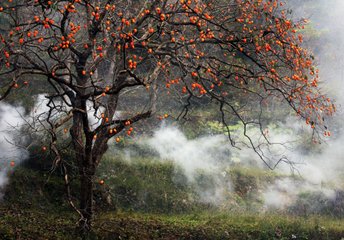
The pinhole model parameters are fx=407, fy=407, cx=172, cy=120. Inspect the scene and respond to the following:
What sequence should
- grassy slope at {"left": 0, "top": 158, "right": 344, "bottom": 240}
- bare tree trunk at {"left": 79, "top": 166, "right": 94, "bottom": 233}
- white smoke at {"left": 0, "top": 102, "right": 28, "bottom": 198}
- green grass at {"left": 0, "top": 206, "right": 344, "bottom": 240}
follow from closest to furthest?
bare tree trunk at {"left": 79, "top": 166, "right": 94, "bottom": 233} → green grass at {"left": 0, "top": 206, "right": 344, "bottom": 240} → grassy slope at {"left": 0, "top": 158, "right": 344, "bottom": 240} → white smoke at {"left": 0, "top": 102, "right": 28, "bottom": 198}

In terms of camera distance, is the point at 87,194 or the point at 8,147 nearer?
the point at 87,194

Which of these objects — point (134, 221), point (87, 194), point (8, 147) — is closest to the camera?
point (87, 194)

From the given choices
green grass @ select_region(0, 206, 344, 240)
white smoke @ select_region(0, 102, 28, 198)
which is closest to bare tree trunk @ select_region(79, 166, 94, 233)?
green grass @ select_region(0, 206, 344, 240)

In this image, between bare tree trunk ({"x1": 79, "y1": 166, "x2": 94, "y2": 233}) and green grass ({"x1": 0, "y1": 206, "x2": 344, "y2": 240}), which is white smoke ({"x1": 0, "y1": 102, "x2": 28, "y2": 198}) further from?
bare tree trunk ({"x1": 79, "y1": 166, "x2": 94, "y2": 233})

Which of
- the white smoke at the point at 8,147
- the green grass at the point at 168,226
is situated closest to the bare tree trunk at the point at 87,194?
the green grass at the point at 168,226

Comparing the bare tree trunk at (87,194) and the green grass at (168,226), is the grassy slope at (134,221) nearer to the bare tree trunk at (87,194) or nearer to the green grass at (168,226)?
the green grass at (168,226)

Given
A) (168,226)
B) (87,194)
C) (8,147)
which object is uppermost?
(8,147)

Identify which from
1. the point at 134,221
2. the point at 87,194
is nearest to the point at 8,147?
the point at 87,194

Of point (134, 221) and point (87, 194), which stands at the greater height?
point (87, 194)

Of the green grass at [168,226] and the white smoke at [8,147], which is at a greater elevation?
the white smoke at [8,147]

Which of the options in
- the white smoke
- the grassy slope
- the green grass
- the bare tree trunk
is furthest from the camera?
the white smoke

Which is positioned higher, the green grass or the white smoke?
the white smoke

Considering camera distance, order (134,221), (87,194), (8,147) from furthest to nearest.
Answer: (8,147)
(134,221)
(87,194)

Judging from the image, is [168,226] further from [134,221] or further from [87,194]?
[87,194]
